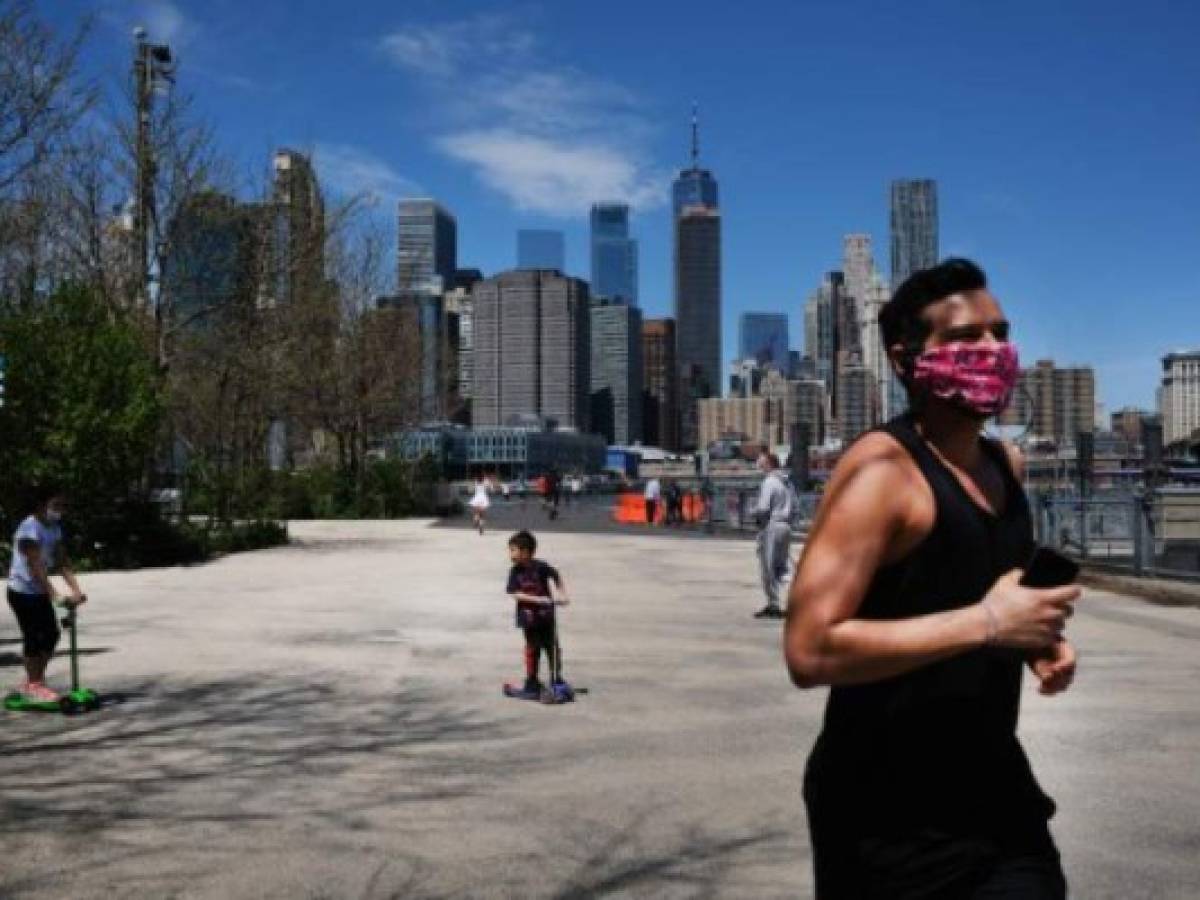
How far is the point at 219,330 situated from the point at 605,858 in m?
24.0

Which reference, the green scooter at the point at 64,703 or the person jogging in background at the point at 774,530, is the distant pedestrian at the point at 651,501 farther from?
the green scooter at the point at 64,703

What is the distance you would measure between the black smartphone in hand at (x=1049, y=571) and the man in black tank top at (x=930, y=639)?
0.02 m

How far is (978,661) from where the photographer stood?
2.43 m

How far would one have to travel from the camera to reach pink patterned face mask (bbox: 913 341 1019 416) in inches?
98.0

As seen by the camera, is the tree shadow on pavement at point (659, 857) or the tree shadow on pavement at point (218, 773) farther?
the tree shadow on pavement at point (218, 773)

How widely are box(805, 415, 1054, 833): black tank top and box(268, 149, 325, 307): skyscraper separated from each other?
89.7 feet

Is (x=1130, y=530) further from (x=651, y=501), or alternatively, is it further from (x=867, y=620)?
(x=867, y=620)

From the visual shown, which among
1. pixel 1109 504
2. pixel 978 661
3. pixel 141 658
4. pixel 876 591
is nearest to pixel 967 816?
pixel 978 661

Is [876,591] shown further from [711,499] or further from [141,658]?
[711,499]

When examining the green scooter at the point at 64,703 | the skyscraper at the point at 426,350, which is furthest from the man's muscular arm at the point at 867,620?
the skyscraper at the point at 426,350

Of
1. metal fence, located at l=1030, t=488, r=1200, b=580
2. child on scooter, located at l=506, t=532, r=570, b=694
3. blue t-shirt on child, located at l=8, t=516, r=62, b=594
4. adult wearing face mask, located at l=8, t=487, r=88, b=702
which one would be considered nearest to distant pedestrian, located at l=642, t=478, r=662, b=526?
metal fence, located at l=1030, t=488, r=1200, b=580

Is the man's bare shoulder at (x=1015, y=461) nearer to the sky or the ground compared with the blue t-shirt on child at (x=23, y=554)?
nearer to the sky

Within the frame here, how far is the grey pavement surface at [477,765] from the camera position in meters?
5.35

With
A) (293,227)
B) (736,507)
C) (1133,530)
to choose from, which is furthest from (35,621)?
(736,507)
